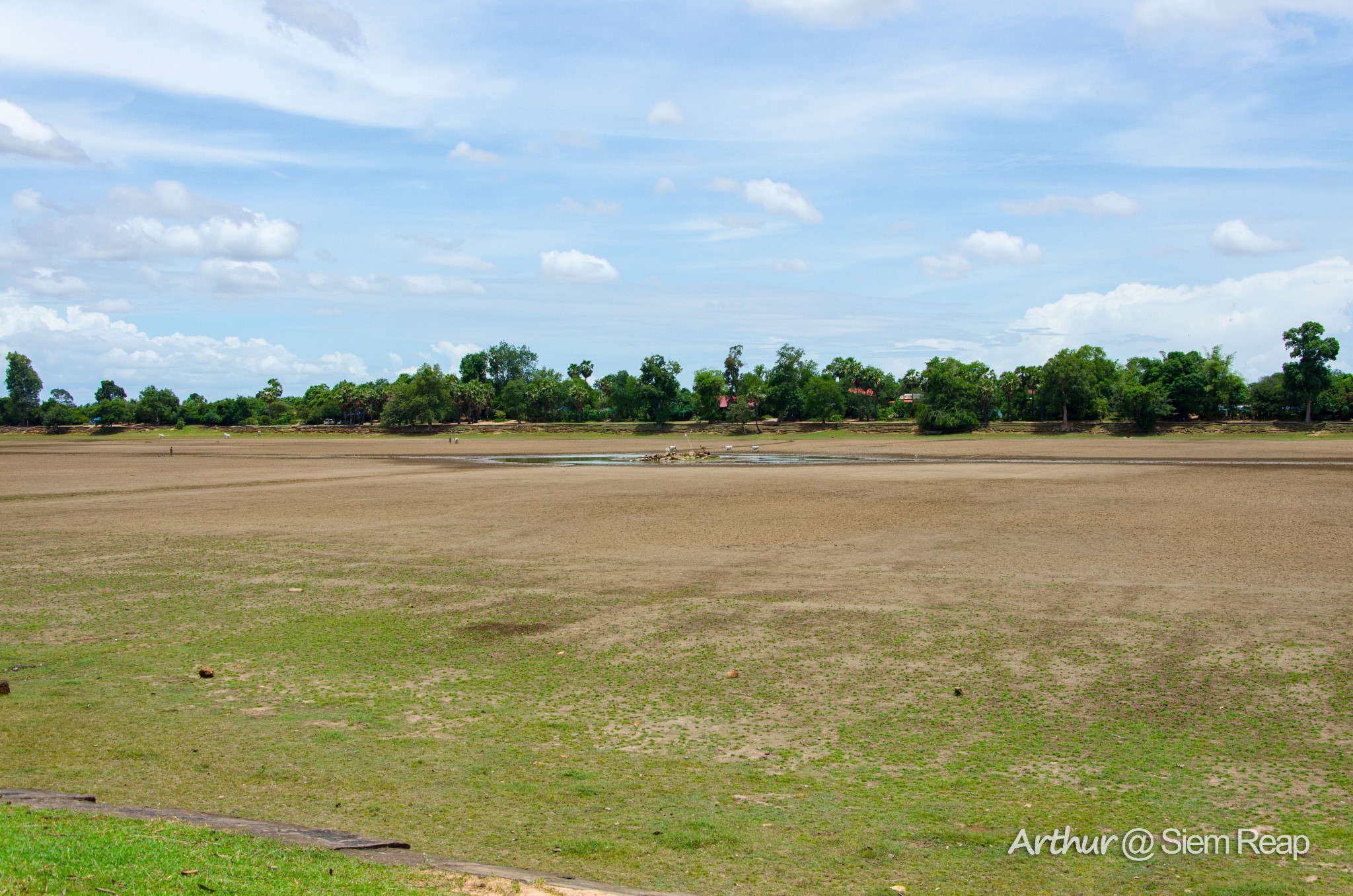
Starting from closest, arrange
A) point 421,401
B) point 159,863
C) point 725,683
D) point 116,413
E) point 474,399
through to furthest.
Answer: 1. point 159,863
2. point 725,683
3. point 421,401
4. point 474,399
5. point 116,413

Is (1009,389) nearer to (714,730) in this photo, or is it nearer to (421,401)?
(421,401)

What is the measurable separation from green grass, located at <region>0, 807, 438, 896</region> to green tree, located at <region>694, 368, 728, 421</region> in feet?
417

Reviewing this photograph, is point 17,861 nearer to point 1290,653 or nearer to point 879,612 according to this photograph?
point 879,612

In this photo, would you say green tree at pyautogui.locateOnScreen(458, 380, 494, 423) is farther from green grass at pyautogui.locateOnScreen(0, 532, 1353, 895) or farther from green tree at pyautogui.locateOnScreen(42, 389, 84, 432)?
green grass at pyautogui.locateOnScreen(0, 532, 1353, 895)

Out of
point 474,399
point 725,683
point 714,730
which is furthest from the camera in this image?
point 474,399

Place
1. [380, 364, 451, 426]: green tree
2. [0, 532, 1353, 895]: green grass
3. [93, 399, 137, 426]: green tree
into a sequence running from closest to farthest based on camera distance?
[0, 532, 1353, 895]: green grass
[380, 364, 451, 426]: green tree
[93, 399, 137, 426]: green tree

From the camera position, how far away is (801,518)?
29.5 metres

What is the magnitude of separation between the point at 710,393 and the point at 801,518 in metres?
Answer: 104

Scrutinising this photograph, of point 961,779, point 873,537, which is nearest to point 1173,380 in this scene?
point 873,537

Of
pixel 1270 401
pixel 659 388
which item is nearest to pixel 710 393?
pixel 659 388

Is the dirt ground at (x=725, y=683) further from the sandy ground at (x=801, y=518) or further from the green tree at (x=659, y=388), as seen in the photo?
the green tree at (x=659, y=388)

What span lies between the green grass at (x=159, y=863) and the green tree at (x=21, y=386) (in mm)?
208865

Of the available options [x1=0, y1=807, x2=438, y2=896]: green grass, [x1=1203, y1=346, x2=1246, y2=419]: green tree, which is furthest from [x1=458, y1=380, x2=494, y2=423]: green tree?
[x1=0, y1=807, x2=438, y2=896]: green grass

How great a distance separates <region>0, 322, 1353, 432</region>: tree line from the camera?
4087 inches
